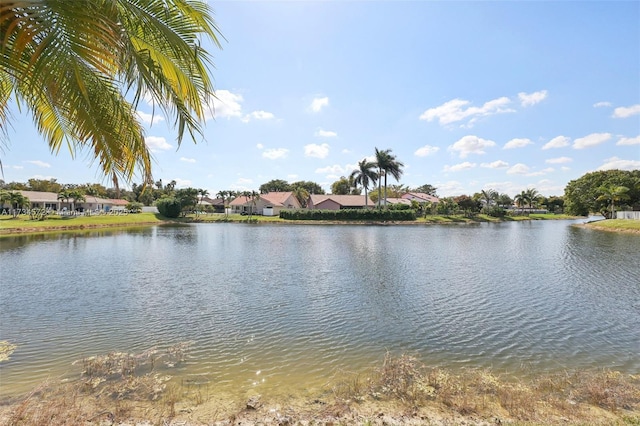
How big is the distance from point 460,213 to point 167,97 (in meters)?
85.3

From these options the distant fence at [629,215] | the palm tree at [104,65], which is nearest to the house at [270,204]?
the distant fence at [629,215]

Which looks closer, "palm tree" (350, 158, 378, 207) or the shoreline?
the shoreline

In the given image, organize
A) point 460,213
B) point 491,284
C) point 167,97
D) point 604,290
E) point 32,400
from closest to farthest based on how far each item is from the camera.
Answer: point 167,97 → point 32,400 → point 604,290 → point 491,284 → point 460,213

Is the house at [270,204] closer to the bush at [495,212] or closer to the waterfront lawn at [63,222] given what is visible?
the waterfront lawn at [63,222]

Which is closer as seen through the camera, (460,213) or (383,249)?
(383,249)

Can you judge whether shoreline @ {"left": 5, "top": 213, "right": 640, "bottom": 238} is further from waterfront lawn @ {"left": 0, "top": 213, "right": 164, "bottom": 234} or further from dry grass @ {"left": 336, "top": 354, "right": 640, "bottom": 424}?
dry grass @ {"left": 336, "top": 354, "right": 640, "bottom": 424}

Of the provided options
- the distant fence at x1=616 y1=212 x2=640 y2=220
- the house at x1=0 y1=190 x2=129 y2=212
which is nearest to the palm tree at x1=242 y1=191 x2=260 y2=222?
the house at x1=0 y1=190 x2=129 y2=212

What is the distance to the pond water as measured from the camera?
28.6 ft

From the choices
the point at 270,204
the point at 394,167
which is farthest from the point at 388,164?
the point at 270,204

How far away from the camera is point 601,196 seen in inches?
2630

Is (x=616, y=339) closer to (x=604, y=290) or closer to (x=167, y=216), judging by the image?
(x=604, y=290)

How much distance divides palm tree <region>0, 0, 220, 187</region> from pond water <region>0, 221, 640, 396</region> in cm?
567

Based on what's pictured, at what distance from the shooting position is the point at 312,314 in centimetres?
1248

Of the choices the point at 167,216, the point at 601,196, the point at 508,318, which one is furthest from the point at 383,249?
the point at 601,196
